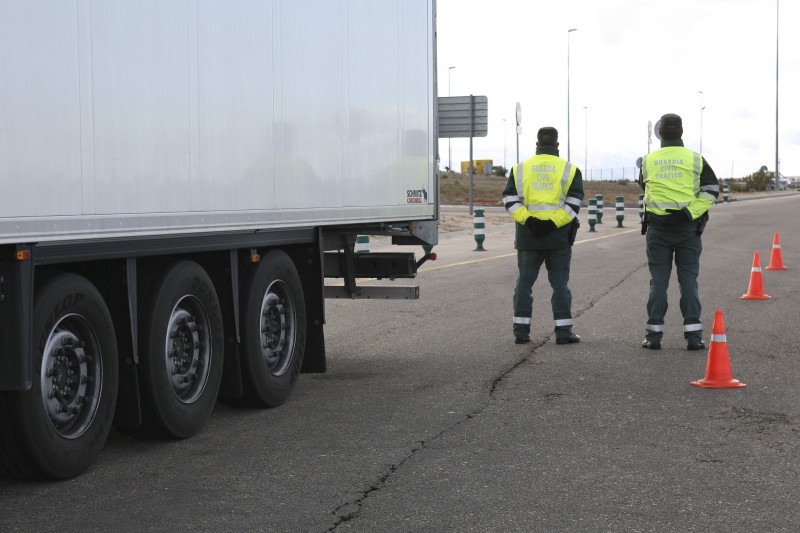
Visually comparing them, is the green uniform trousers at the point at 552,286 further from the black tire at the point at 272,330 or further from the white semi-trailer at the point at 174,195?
the black tire at the point at 272,330

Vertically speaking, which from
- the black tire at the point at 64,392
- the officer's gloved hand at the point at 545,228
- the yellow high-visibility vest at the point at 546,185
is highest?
the yellow high-visibility vest at the point at 546,185

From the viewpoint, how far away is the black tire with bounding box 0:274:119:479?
544 cm

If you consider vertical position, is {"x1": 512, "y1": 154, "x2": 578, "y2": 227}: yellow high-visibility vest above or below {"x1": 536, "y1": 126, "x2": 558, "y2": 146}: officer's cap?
below

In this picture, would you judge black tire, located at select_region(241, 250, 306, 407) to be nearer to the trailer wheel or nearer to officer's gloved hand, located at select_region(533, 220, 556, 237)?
the trailer wheel

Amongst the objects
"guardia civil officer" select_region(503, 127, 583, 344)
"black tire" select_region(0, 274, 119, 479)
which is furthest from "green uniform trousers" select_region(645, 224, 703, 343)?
"black tire" select_region(0, 274, 119, 479)

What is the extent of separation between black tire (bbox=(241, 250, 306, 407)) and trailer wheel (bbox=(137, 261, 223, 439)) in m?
0.40

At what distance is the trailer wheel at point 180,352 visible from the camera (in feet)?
21.1

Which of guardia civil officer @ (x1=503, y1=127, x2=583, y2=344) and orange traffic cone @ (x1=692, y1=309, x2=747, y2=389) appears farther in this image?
guardia civil officer @ (x1=503, y1=127, x2=583, y2=344)

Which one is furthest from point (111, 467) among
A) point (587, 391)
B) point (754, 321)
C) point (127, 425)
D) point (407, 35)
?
point (754, 321)

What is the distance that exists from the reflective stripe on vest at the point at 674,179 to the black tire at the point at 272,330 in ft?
12.3

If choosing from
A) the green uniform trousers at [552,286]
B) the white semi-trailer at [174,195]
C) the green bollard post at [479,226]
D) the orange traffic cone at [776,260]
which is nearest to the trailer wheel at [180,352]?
the white semi-trailer at [174,195]

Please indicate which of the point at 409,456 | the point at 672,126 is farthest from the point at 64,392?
the point at 672,126

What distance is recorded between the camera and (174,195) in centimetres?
623

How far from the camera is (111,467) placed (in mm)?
6121
